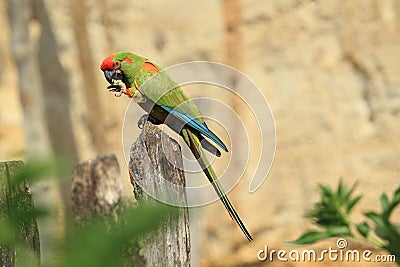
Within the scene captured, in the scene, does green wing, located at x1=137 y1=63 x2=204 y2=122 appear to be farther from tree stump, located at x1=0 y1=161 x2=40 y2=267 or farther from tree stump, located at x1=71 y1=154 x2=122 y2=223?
tree stump, located at x1=71 y1=154 x2=122 y2=223

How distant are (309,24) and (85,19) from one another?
89.0 inches

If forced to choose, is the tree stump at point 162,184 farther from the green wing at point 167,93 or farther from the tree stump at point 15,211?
the tree stump at point 15,211

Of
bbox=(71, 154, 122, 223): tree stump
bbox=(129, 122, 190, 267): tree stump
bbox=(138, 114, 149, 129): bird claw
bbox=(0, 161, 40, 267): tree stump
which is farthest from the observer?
bbox=(71, 154, 122, 223): tree stump

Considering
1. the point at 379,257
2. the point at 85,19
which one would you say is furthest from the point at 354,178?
the point at 85,19

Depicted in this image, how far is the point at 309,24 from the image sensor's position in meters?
6.11

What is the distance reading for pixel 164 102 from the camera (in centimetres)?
228

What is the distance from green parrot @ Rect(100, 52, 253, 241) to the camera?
7.12ft

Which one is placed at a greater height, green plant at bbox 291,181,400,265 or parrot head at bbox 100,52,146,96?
parrot head at bbox 100,52,146,96

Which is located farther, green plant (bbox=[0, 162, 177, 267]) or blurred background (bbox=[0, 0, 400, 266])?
blurred background (bbox=[0, 0, 400, 266])

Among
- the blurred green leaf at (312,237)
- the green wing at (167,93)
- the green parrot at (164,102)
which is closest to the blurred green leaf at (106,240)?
the green parrot at (164,102)

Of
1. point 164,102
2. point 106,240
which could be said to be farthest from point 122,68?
point 106,240

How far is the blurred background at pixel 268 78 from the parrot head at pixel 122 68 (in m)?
3.50

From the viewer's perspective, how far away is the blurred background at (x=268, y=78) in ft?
19.6

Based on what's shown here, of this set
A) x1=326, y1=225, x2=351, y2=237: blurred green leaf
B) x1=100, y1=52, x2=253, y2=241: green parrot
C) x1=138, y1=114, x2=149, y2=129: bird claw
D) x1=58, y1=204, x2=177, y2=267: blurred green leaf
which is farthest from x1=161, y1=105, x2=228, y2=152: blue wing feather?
x1=58, y1=204, x2=177, y2=267: blurred green leaf
